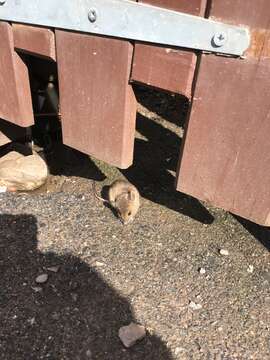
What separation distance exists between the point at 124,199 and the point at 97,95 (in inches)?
45.0

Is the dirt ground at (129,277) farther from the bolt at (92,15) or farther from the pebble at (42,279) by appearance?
the bolt at (92,15)

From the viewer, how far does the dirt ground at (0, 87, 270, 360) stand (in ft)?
7.09

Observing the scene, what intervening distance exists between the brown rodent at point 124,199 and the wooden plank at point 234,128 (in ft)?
3.32

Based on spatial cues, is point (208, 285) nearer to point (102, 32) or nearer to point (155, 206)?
point (155, 206)

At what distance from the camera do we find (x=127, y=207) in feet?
9.20

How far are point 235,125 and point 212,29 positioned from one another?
12.8 inches

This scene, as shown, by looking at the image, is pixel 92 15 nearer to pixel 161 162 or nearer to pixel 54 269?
pixel 54 269

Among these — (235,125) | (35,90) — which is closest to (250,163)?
(235,125)

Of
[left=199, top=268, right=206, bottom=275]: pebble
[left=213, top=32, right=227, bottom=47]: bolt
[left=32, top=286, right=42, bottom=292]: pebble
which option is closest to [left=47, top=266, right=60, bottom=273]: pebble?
[left=32, top=286, right=42, bottom=292]: pebble

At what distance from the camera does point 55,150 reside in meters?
3.76

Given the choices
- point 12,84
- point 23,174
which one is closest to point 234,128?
point 12,84

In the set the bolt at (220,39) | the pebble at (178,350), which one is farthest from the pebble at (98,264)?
the bolt at (220,39)

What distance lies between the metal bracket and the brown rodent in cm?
128

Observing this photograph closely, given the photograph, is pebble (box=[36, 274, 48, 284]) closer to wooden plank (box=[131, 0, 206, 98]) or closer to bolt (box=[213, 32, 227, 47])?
wooden plank (box=[131, 0, 206, 98])
